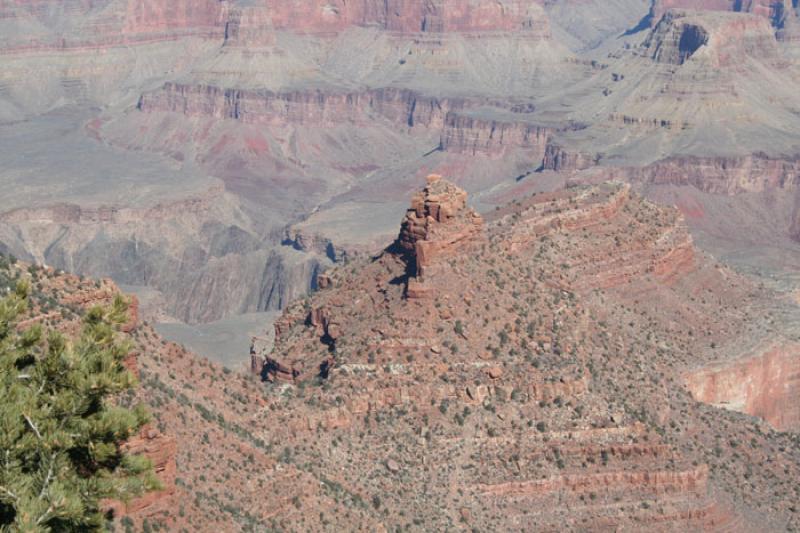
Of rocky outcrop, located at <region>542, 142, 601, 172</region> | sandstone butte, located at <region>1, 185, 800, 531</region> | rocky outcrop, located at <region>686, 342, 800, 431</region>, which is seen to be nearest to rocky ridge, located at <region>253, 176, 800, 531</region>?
sandstone butte, located at <region>1, 185, 800, 531</region>

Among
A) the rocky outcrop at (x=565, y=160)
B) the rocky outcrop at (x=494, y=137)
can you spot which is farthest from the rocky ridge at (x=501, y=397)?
the rocky outcrop at (x=494, y=137)

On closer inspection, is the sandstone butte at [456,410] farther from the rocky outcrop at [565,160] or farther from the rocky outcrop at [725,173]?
the rocky outcrop at [565,160]

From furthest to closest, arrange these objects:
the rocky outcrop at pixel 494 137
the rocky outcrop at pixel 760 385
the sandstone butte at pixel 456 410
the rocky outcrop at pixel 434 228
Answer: the rocky outcrop at pixel 494 137
the rocky outcrop at pixel 760 385
the rocky outcrop at pixel 434 228
the sandstone butte at pixel 456 410

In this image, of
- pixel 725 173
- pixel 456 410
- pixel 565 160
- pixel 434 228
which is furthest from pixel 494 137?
pixel 456 410

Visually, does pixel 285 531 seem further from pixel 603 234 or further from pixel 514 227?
pixel 603 234

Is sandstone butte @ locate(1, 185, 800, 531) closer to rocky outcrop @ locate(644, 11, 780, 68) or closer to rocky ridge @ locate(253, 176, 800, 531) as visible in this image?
rocky ridge @ locate(253, 176, 800, 531)

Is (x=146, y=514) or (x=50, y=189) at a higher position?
(x=146, y=514)

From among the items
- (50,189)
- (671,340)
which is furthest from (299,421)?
(50,189)
